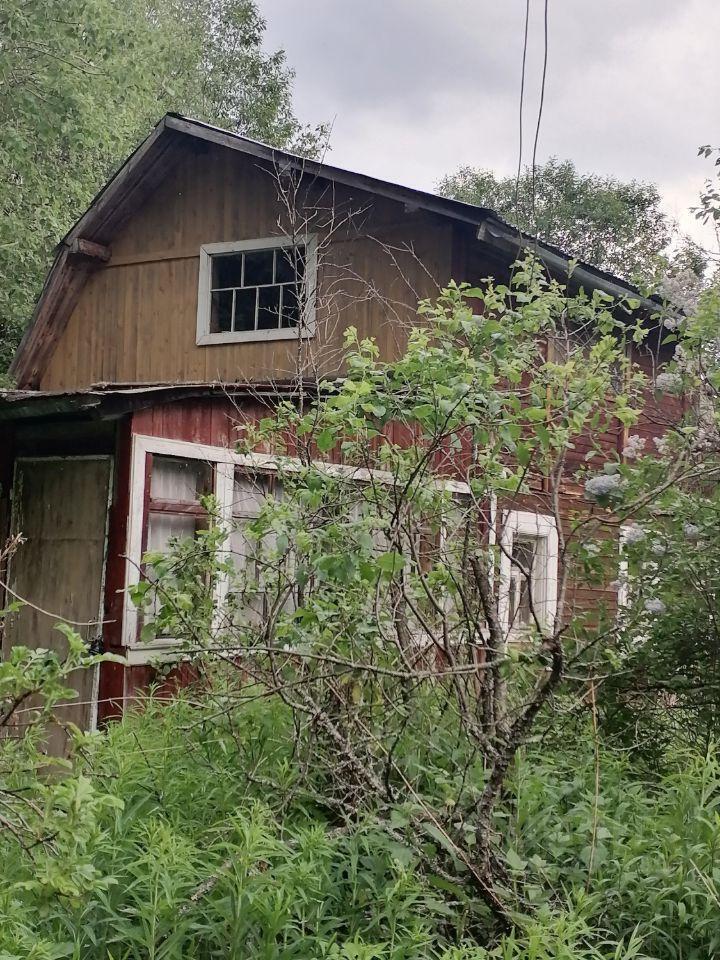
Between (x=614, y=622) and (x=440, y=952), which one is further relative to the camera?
(x=614, y=622)

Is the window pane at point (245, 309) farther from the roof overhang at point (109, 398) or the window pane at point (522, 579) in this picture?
the window pane at point (522, 579)

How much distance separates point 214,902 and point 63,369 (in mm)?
10233

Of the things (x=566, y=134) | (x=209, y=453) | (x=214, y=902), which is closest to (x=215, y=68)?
(x=566, y=134)

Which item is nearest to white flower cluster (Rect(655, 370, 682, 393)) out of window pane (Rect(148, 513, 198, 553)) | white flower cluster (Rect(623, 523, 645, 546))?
white flower cluster (Rect(623, 523, 645, 546))

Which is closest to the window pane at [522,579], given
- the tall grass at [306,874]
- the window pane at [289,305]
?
the tall grass at [306,874]

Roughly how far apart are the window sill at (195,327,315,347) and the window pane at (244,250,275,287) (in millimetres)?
630

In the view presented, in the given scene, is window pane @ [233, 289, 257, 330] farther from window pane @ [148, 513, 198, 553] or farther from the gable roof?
window pane @ [148, 513, 198, 553]

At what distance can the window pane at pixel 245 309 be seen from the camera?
A: 11.5 meters

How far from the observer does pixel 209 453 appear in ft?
27.0

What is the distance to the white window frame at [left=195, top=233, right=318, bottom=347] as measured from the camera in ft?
35.5

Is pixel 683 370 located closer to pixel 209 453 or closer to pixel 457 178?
pixel 209 453

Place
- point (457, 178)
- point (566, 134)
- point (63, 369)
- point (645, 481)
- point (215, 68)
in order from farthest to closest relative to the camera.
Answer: point (457, 178)
point (566, 134)
point (215, 68)
point (63, 369)
point (645, 481)

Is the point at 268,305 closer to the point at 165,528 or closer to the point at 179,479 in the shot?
the point at 179,479

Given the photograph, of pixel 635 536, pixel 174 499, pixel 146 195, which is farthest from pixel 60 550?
pixel 146 195
